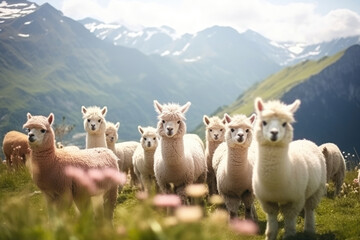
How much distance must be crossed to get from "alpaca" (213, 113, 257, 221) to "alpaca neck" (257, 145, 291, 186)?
6.90 ft

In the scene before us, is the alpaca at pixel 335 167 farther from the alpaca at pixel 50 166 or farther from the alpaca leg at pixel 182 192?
the alpaca at pixel 50 166

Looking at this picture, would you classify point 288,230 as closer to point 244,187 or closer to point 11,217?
point 244,187

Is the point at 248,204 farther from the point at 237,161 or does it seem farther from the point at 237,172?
the point at 237,161

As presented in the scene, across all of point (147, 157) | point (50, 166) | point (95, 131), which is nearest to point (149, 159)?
point (147, 157)

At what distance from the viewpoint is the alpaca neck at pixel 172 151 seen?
1045cm

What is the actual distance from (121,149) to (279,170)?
1246 centimetres

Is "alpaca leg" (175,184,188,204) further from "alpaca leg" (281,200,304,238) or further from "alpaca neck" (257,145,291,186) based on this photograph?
"alpaca neck" (257,145,291,186)

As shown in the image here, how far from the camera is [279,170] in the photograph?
6730 mm

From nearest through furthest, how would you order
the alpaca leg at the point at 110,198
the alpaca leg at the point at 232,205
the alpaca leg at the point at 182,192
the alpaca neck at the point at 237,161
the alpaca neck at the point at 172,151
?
the alpaca leg at the point at 110,198, the alpaca leg at the point at 232,205, the alpaca neck at the point at 237,161, the alpaca leg at the point at 182,192, the alpaca neck at the point at 172,151

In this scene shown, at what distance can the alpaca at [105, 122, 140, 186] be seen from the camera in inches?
655

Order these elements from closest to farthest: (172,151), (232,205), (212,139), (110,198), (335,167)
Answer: (110,198) → (232,205) → (172,151) → (335,167) → (212,139)

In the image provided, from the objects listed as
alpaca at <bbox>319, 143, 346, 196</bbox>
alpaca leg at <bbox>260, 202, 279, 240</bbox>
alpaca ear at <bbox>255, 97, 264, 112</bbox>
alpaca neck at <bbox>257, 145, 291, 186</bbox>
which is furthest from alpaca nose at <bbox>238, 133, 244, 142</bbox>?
alpaca at <bbox>319, 143, 346, 196</bbox>

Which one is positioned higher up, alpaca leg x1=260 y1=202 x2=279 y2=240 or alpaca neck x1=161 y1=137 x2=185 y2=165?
alpaca neck x1=161 y1=137 x2=185 y2=165

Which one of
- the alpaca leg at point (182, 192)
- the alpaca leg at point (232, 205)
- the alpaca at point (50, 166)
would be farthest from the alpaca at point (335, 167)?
the alpaca at point (50, 166)
